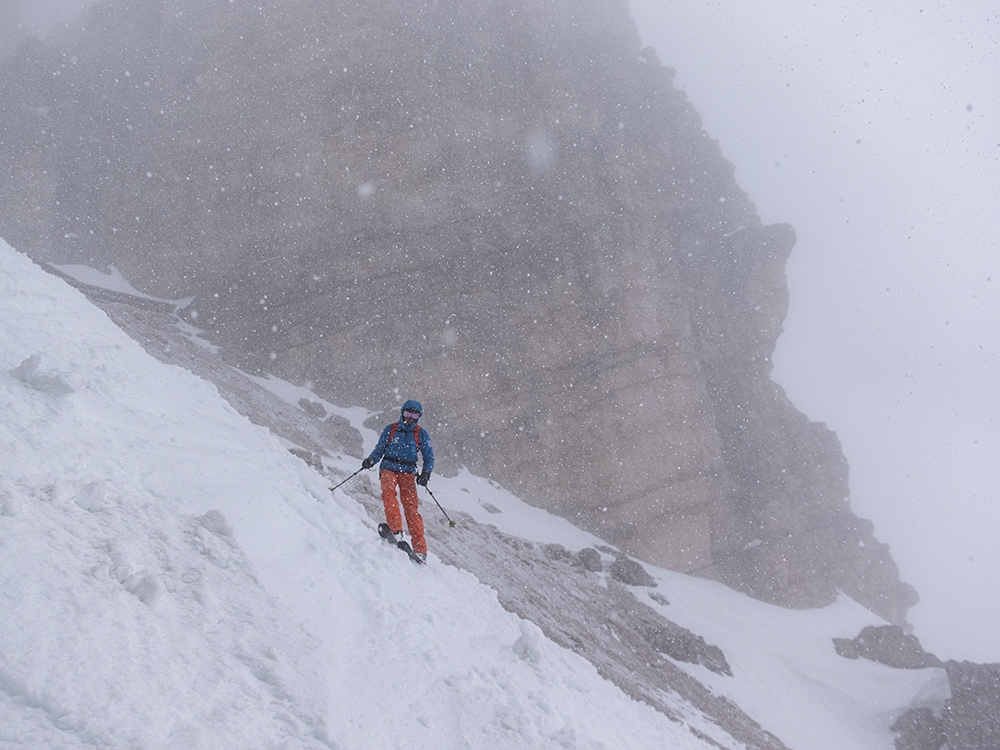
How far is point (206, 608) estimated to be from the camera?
4965 millimetres

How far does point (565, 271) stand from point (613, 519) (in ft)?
48.1

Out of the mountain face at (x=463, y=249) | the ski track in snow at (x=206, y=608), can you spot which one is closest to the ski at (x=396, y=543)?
the ski track in snow at (x=206, y=608)

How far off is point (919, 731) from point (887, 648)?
657cm

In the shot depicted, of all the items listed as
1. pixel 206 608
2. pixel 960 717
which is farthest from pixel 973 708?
pixel 206 608

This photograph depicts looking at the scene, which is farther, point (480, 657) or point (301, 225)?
point (301, 225)

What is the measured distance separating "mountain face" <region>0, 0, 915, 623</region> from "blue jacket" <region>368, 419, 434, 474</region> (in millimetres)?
21474

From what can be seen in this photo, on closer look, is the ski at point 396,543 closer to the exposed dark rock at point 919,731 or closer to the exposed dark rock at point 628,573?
the exposed dark rock at point 628,573

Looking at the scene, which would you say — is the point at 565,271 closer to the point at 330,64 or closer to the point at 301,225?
the point at 301,225

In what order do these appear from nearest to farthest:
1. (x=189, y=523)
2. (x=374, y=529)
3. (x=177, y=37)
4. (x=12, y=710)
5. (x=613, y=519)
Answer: (x=12, y=710) < (x=189, y=523) < (x=374, y=529) < (x=613, y=519) < (x=177, y=37)

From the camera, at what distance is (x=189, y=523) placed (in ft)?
19.7

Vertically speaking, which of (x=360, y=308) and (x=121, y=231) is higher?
(x=121, y=231)

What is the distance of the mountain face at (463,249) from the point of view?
109 feet

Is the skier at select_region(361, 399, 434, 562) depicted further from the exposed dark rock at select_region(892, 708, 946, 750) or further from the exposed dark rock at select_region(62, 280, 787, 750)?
the exposed dark rock at select_region(892, 708, 946, 750)

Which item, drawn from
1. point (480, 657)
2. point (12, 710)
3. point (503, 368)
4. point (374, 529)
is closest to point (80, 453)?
point (12, 710)
